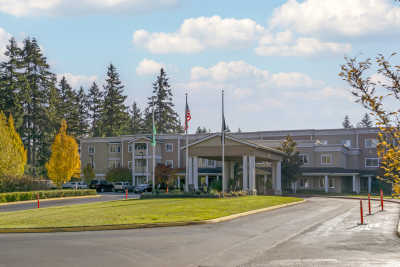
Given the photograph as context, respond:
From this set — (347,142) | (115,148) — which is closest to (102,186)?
(115,148)

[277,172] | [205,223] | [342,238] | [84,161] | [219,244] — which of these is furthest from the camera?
[84,161]

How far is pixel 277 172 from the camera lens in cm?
5509

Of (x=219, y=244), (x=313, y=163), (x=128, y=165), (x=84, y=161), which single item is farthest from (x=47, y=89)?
(x=219, y=244)

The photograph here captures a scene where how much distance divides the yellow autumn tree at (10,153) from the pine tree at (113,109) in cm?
6019

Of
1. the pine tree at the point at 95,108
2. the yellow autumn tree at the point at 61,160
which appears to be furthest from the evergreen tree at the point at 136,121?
the yellow autumn tree at the point at 61,160

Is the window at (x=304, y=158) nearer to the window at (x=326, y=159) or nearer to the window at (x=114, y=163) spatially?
the window at (x=326, y=159)

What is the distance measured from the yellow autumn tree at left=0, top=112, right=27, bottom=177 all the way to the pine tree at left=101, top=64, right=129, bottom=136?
60.2 m

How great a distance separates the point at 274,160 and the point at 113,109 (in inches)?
2520

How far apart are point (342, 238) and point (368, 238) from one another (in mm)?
934

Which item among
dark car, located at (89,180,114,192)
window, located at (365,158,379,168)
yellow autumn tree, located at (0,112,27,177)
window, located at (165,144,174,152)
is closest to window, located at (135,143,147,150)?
window, located at (165,144,174,152)

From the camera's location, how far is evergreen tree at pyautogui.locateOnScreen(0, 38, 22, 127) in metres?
82.4

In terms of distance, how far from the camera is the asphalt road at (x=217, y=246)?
12.3 m

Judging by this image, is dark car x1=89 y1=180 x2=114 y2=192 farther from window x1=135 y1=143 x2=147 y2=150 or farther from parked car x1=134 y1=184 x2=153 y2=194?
window x1=135 y1=143 x2=147 y2=150

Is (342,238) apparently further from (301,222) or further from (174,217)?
(174,217)
